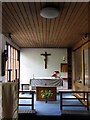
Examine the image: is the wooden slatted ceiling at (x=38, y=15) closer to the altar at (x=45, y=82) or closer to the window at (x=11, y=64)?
the window at (x=11, y=64)

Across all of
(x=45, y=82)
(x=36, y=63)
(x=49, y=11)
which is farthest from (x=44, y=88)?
(x=49, y=11)

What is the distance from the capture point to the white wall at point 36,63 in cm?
1035

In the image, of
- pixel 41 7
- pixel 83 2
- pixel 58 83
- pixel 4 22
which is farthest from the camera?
pixel 58 83

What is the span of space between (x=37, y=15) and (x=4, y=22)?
103cm

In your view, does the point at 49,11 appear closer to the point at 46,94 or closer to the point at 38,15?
the point at 38,15

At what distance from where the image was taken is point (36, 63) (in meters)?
10.4

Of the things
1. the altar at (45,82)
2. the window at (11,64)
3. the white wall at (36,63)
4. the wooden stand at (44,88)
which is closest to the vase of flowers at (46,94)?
the wooden stand at (44,88)

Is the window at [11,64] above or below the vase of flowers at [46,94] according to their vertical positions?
above

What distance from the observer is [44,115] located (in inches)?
205

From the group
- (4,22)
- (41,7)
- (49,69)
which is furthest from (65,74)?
(41,7)

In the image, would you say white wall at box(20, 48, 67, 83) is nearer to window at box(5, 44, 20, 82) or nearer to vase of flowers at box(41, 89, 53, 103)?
window at box(5, 44, 20, 82)

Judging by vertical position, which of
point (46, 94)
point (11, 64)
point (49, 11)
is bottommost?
point (46, 94)

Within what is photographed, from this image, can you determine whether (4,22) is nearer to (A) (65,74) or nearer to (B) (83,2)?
(B) (83,2)

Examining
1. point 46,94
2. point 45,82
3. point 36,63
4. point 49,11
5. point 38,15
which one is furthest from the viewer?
point 36,63
